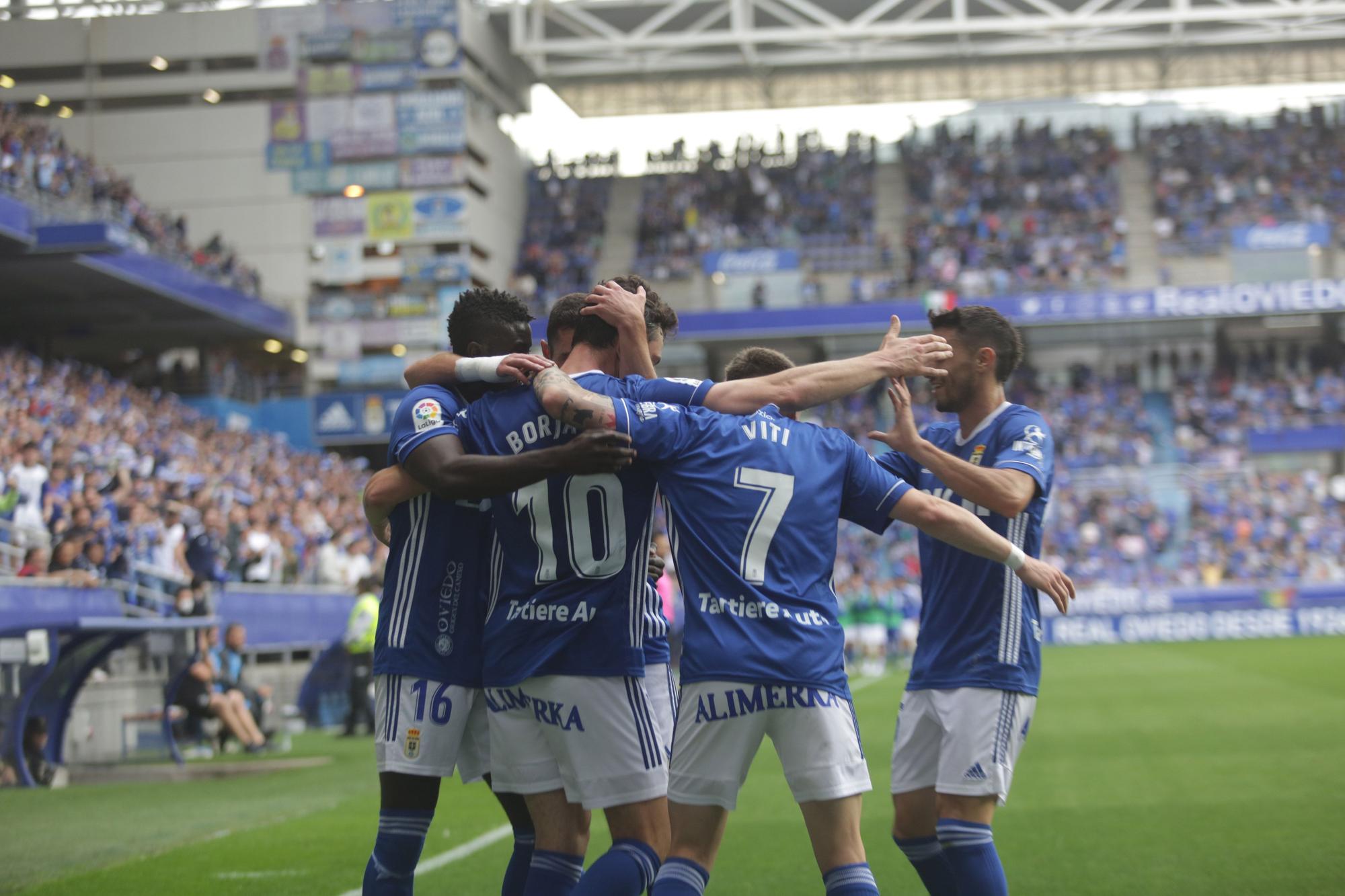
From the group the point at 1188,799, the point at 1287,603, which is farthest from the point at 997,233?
the point at 1188,799

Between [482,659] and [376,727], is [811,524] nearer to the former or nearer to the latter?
[482,659]

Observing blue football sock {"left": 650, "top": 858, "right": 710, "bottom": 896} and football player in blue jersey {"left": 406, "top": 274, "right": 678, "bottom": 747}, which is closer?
blue football sock {"left": 650, "top": 858, "right": 710, "bottom": 896}

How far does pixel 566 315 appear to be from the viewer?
481 centimetres

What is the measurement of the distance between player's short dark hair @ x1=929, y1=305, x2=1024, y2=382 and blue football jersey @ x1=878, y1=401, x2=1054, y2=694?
0.59 feet

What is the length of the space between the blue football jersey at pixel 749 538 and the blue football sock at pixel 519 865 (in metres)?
1.21

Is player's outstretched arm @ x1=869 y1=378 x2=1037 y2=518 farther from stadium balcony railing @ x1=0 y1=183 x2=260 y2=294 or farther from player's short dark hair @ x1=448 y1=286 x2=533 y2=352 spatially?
stadium balcony railing @ x1=0 y1=183 x2=260 y2=294

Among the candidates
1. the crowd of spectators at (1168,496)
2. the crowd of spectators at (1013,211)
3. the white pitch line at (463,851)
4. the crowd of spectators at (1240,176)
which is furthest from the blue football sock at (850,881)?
the crowd of spectators at (1240,176)

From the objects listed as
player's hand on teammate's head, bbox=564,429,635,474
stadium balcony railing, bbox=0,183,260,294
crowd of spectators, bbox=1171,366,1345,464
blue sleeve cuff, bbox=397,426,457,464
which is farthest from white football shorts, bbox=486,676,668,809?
crowd of spectators, bbox=1171,366,1345,464

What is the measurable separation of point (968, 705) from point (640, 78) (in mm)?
44245

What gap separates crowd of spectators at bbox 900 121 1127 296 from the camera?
138ft

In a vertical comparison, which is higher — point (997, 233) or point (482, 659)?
point (997, 233)

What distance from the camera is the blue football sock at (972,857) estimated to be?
470cm

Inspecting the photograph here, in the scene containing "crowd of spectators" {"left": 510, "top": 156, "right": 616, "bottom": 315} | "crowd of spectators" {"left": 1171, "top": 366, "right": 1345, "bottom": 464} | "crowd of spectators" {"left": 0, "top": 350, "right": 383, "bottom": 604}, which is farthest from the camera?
"crowd of spectators" {"left": 510, "top": 156, "right": 616, "bottom": 315}

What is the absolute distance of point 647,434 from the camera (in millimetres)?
4332
